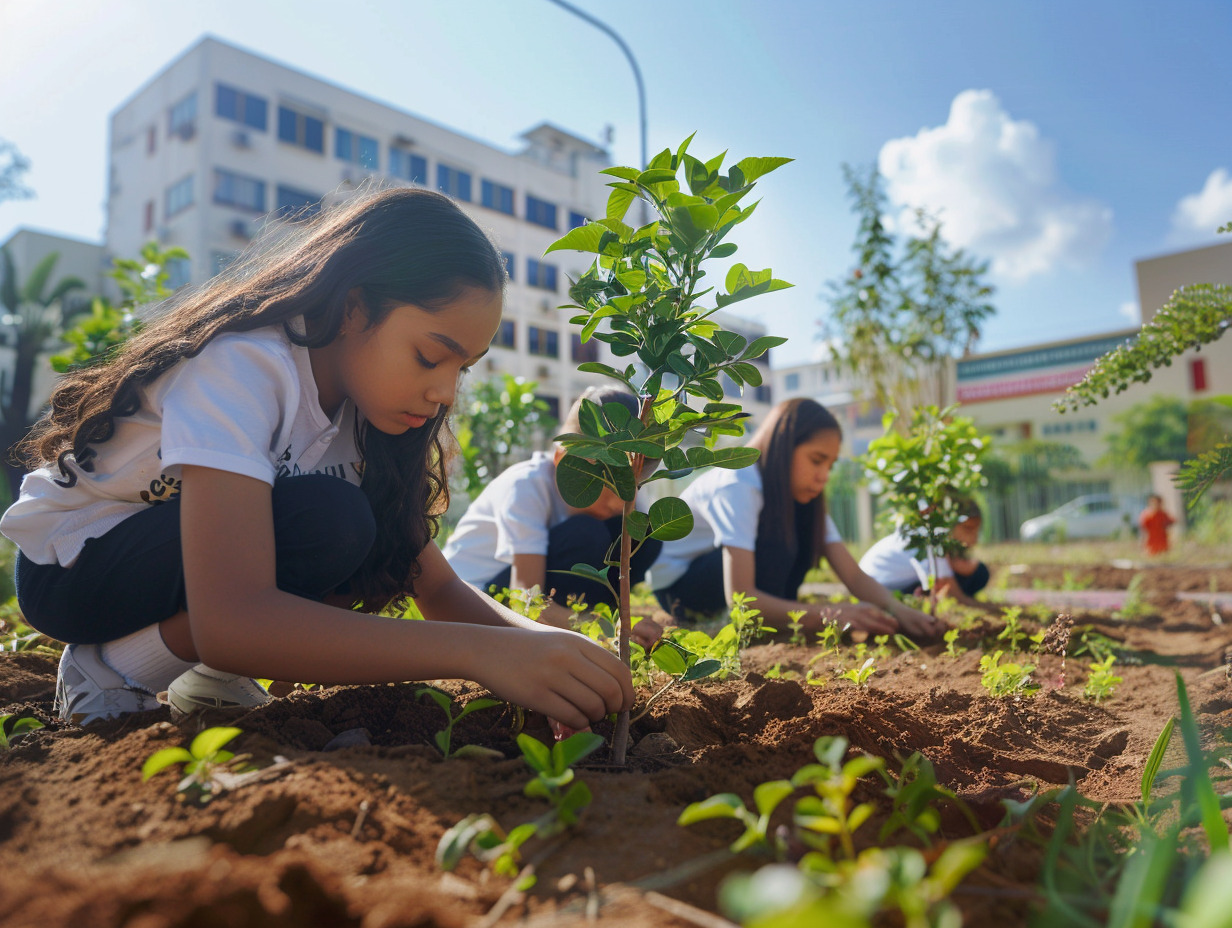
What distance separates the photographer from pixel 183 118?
74.6 feet

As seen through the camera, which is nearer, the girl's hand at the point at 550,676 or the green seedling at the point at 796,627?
the girl's hand at the point at 550,676

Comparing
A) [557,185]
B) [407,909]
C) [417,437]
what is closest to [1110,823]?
[407,909]

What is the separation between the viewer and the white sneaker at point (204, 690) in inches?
63.5

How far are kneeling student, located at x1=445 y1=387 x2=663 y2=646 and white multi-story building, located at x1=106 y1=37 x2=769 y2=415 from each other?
1700cm

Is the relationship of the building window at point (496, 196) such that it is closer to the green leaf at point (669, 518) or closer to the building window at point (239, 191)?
the building window at point (239, 191)

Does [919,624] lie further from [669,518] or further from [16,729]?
[16,729]

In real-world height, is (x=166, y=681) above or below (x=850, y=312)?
below

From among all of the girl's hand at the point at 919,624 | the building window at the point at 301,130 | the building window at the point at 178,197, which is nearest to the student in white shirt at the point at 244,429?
the girl's hand at the point at 919,624

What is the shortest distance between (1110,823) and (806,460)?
2.69 m

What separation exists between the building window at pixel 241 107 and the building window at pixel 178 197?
2.10m

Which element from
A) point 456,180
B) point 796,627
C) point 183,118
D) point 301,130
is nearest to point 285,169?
point 301,130

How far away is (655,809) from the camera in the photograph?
1101 mm

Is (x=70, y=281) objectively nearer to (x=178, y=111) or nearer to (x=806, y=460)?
(x=178, y=111)

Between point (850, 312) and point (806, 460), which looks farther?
point (850, 312)
